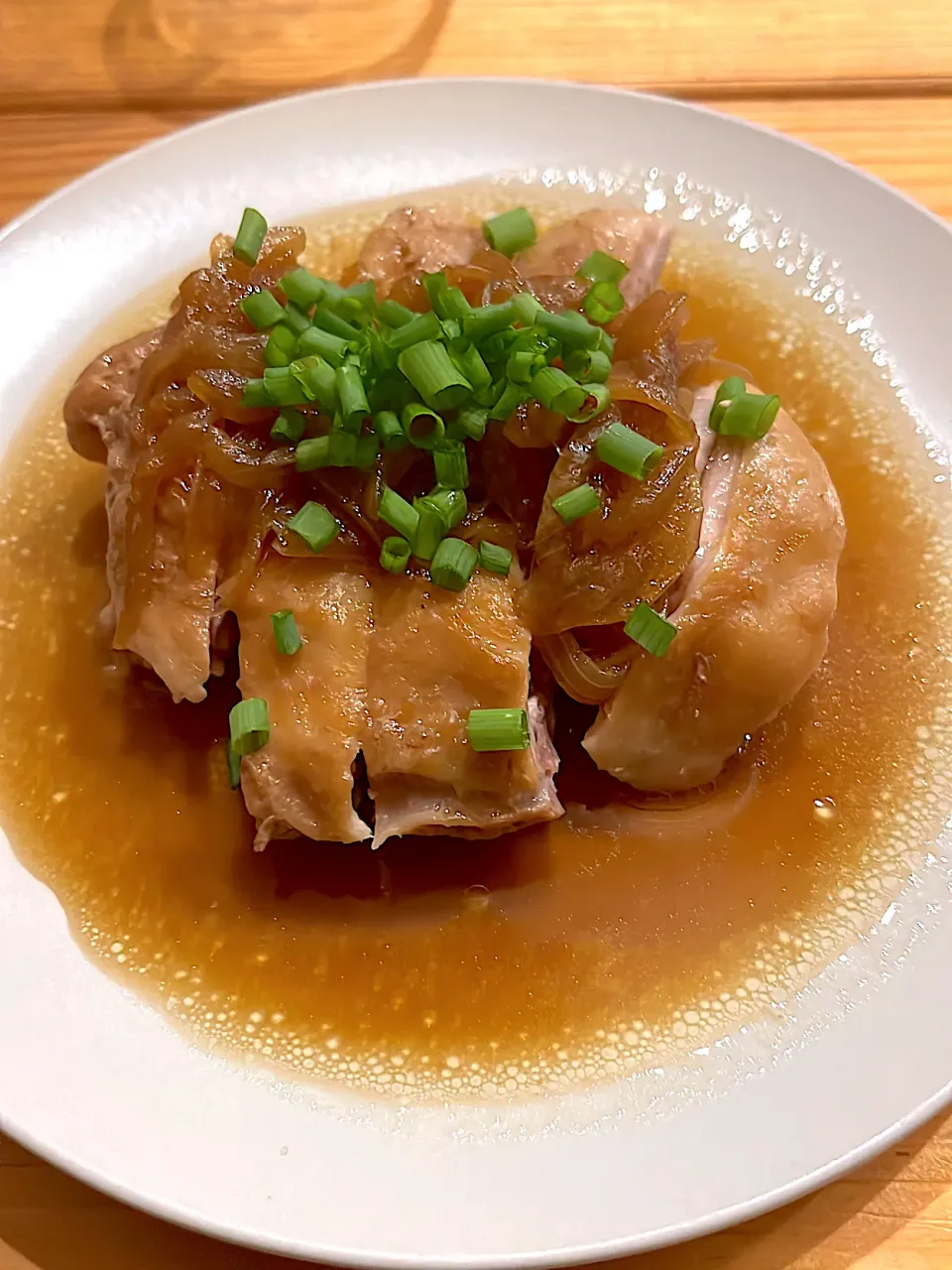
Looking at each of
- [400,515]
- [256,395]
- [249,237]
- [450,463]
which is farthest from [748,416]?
[249,237]

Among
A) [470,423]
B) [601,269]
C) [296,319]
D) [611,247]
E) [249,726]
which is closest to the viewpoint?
[249,726]

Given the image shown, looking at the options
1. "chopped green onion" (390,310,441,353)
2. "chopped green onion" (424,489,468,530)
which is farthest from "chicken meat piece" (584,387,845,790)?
"chopped green onion" (390,310,441,353)

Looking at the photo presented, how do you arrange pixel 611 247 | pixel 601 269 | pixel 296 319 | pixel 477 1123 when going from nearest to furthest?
1. pixel 477 1123
2. pixel 296 319
3. pixel 601 269
4. pixel 611 247

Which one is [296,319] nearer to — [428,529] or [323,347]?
[323,347]

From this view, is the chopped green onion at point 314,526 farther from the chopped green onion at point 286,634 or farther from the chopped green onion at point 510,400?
the chopped green onion at point 510,400

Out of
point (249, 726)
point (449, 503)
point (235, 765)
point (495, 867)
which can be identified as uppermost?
point (449, 503)

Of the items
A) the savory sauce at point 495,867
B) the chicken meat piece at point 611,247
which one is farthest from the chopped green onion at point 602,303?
the savory sauce at point 495,867

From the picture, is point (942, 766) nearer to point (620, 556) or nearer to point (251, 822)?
point (620, 556)
